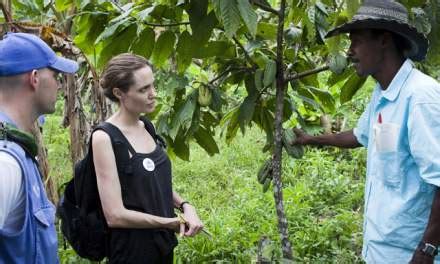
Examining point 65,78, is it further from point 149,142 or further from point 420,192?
point 420,192

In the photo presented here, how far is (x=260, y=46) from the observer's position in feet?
8.40

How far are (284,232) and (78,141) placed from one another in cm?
214

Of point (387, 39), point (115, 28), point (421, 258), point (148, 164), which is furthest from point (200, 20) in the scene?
point (421, 258)

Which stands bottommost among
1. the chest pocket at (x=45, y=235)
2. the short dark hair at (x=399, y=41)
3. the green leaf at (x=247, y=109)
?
the chest pocket at (x=45, y=235)

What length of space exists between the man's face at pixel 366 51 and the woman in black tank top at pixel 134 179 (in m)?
0.81

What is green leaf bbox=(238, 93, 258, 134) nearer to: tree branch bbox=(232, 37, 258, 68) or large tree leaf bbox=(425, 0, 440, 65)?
tree branch bbox=(232, 37, 258, 68)

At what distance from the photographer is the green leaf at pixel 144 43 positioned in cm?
254

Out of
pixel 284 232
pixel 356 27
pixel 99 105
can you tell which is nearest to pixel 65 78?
pixel 99 105

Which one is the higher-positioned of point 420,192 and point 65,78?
point 65,78

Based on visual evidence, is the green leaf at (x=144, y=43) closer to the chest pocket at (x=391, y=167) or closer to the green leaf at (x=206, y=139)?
the green leaf at (x=206, y=139)

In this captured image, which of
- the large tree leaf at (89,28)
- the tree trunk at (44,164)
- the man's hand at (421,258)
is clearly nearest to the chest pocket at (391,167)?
the man's hand at (421,258)

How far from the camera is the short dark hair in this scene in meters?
2.07

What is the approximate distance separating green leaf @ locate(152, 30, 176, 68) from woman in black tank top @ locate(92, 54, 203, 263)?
0.86ft

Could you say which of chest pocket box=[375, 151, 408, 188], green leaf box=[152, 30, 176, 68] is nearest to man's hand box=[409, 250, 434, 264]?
chest pocket box=[375, 151, 408, 188]
